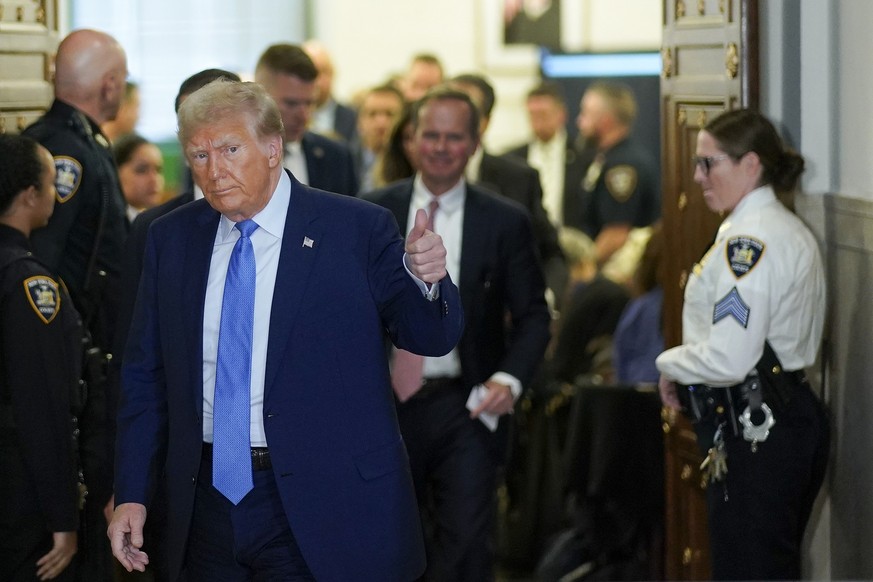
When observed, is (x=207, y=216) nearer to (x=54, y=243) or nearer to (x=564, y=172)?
(x=54, y=243)

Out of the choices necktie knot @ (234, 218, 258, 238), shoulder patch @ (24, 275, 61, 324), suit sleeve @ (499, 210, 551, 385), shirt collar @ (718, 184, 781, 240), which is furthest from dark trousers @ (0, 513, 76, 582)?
shirt collar @ (718, 184, 781, 240)

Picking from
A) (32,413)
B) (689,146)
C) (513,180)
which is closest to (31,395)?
(32,413)

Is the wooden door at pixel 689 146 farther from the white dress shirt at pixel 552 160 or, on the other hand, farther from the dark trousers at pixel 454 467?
the white dress shirt at pixel 552 160

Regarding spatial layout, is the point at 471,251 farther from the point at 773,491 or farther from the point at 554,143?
the point at 554,143

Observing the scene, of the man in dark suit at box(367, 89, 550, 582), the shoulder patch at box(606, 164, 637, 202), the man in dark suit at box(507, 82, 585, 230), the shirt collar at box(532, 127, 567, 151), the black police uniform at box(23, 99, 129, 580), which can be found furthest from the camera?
the shirt collar at box(532, 127, 567, 151)

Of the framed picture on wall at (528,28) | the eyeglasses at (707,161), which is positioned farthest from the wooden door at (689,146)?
the framed picture on wall at (528,28)

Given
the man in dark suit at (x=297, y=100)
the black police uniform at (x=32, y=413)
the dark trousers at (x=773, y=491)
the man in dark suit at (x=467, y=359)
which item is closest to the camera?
the black police uniform at (x=32, y=413)

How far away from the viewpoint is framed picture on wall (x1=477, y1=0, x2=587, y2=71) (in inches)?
463

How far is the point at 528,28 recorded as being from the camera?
11.8m

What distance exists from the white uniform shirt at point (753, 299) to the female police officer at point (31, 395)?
64.5 inches

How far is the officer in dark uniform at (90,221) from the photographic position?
405cm

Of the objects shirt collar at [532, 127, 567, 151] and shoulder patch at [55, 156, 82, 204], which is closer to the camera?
shoulder patch at [55, 156, 82, 204]

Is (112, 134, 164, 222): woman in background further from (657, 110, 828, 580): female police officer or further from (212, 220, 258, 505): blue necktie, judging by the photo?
(212, 220, 258, 505): blue necktie

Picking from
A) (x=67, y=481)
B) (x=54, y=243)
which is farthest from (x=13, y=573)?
(x=54, y=243)
